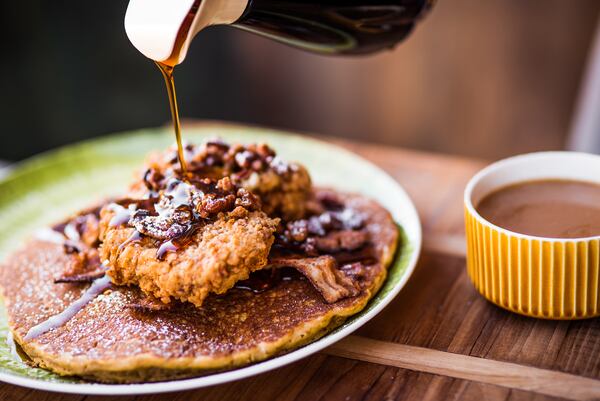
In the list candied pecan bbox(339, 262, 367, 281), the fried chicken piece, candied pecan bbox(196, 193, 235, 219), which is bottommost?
candied pecan bbox(339, 262, 367, 281)

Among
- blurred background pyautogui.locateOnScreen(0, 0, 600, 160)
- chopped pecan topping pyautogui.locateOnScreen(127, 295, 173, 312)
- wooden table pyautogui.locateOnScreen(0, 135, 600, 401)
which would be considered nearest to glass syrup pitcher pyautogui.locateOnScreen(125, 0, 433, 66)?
chopped pecan topping pyautogui.locateOnScreen(127, 295, 173, 312)

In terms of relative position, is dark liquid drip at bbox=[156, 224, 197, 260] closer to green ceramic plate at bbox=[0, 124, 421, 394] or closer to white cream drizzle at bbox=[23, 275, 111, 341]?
white cream drizzle at bbox=[23, 275, 111, 341]

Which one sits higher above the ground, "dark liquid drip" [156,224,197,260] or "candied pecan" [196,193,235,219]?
"candied pecan" [196,193,235,219]

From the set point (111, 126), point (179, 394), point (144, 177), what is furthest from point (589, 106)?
point (111, 126)

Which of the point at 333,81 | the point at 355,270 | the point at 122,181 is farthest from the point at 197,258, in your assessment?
the point at 333,81

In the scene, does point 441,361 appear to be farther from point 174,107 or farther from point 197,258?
point 174,107

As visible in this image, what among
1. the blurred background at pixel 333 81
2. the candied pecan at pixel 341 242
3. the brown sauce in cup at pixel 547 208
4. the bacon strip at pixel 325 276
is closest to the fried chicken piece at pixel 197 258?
the bacon strip at pixel 325 276

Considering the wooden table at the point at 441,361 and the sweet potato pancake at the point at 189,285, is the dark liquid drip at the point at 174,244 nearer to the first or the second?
the sweet potato pancake at the point at 189,285

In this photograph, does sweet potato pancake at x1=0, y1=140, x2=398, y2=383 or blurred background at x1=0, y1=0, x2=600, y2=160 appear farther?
blurred background at x1=0, y1=0, x2=600, y2=160
